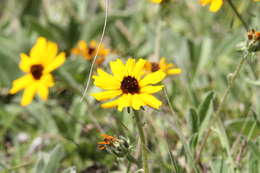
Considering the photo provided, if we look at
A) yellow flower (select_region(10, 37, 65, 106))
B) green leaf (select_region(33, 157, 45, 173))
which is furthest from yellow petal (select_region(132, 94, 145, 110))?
yellow flower (select_region(10, 37, 65, 106))

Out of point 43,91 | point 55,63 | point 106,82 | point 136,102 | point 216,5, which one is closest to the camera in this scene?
point 136,102

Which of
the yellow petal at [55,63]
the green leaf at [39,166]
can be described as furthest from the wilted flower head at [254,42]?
the yellow petal at [55,63]

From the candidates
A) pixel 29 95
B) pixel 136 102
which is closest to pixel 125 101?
pixel 136 102

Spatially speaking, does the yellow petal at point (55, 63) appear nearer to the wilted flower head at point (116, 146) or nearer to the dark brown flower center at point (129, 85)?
the dark brown flower center at point (129, 85)

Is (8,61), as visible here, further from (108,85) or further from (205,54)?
(108,85)

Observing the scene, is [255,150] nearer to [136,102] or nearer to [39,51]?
[136,102]

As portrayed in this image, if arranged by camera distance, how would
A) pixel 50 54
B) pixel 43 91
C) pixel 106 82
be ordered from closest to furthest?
pixel 106 82 < pixel 43 91 < pixel 50 54
